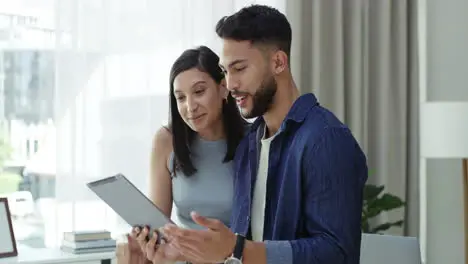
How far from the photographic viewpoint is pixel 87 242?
307 cm

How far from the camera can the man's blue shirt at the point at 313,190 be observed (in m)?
1.47

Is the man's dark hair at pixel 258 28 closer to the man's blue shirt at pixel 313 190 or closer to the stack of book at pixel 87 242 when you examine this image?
the man's blue shirt at pixel 313 190

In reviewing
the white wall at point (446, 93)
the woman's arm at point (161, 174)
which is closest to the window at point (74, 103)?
the woman's arm at point (161, 174)

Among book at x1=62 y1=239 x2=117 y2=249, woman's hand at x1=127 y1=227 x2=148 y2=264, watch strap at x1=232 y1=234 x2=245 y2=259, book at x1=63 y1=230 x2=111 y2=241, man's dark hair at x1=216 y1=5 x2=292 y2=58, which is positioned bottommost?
book at x1=62 y1=239 x2=117 y2=249

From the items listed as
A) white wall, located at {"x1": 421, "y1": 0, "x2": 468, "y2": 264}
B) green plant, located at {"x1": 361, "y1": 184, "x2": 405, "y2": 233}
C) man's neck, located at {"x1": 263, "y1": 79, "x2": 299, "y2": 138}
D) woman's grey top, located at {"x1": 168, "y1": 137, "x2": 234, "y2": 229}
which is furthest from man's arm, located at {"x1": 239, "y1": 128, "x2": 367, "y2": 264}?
white wall, located at {"x1": 421, "y1": 0, "x2": 468, "y2": 264}

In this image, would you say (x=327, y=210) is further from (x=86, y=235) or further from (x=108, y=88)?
(x=108, y=88)

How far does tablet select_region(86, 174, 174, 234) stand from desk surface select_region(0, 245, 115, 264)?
121 centimetres

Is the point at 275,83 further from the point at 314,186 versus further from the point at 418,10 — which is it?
the point at 418,10

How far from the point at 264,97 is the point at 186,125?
959 mm

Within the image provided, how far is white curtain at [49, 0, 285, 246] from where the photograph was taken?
10.9 ft

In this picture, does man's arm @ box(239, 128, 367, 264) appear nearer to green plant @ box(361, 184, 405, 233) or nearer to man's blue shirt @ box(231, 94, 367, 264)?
man's blue shirt @ box(231, 94, 367, 264)

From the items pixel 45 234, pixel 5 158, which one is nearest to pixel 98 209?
pixel 45 234

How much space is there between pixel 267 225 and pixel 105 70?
77.5 inches

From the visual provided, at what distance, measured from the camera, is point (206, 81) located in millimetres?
2412
